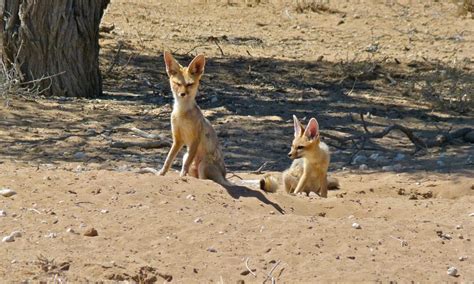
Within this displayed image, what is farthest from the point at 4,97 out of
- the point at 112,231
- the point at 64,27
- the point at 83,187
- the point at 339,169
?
the point at 112,231

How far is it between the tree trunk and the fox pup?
14.1ft

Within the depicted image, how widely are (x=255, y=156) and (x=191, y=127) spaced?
235 cm

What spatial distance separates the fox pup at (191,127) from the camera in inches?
310

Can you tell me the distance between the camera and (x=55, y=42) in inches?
475

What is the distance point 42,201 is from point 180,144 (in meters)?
1.48

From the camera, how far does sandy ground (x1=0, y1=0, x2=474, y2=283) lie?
19.9ft

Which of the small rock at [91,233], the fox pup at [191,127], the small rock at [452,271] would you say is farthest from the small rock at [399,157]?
the small rock at [91,233]

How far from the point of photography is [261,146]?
34.6 ft

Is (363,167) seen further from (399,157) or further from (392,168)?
(399,157)

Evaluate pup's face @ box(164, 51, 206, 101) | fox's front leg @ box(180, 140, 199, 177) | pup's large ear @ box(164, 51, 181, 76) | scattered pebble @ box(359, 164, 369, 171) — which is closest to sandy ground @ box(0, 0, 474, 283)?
scattered pebble @ box(359, 164, 369, 171)

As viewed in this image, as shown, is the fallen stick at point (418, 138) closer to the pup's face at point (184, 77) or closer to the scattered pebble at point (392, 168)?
the scattered pebble at point (392, 168)

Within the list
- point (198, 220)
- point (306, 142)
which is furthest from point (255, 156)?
point (198, 220)

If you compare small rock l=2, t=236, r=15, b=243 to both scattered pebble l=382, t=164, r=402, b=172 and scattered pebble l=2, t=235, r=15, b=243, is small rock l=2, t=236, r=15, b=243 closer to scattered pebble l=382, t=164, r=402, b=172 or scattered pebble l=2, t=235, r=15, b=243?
scattered pebble l=2, t=235, r=15, b=243

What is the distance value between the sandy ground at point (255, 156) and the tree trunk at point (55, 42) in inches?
12.5
